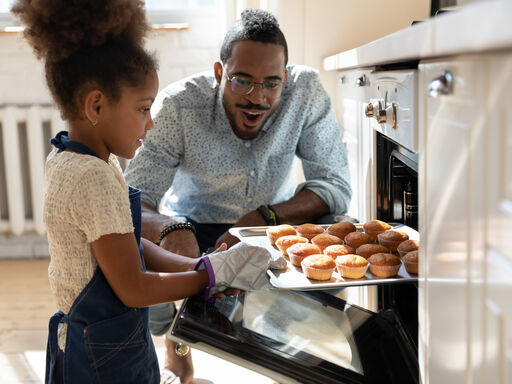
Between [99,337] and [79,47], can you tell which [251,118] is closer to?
[79,47]

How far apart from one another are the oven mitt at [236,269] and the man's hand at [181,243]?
475 millimetres

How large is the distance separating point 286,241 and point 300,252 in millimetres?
98

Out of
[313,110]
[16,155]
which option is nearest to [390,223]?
[313,110]

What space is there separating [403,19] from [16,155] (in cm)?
197

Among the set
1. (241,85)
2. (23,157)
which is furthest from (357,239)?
(23,157)

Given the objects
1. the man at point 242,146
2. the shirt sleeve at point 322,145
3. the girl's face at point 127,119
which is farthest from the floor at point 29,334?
the girl's face at point 127,119

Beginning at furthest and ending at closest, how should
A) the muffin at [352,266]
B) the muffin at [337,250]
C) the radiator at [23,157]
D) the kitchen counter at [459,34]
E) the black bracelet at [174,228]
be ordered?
the radiator at [23,157] < the black bracelet at [174,228] < the muffin at [337,250] < the muffin at [352,266] < the kitchen counter at [459,34]

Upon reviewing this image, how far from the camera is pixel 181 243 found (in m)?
1.65

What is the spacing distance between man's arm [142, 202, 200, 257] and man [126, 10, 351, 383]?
1.0 inches

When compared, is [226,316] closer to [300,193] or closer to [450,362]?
[450,362]

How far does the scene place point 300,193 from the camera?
1928 millimetres

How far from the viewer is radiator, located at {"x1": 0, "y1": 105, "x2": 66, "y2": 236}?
3.17 m

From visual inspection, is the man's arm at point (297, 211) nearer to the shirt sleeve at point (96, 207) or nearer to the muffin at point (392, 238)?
the muffin at point (392, 238)

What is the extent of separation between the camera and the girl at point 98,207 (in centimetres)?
106
